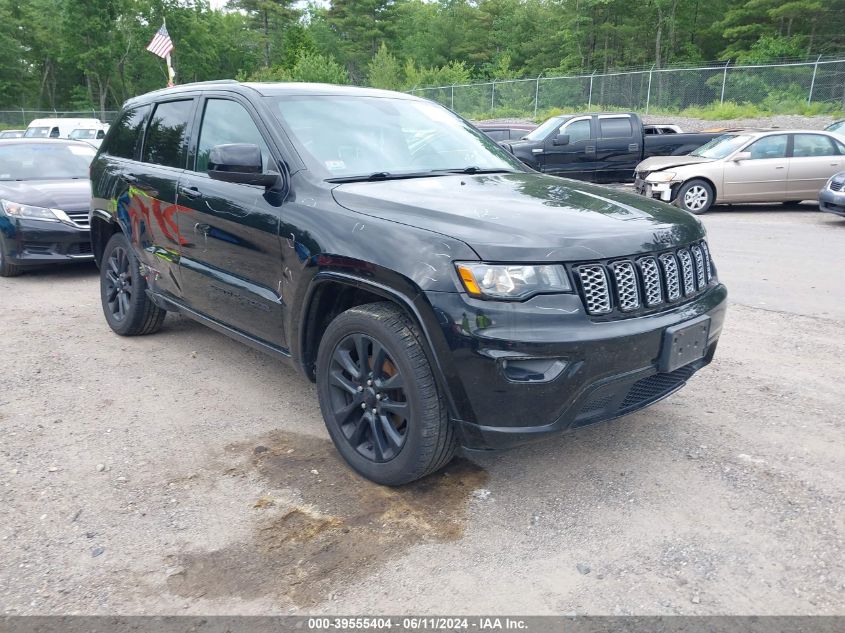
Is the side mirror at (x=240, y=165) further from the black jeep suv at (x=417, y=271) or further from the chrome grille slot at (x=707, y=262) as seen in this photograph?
the chrome grille slot at (x=707, y=262)

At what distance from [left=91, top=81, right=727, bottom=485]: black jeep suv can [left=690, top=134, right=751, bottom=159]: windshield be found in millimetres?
9938

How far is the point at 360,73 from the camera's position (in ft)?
209

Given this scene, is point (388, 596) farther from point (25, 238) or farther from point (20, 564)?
point (25, 238)

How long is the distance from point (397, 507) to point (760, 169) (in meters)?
12.0

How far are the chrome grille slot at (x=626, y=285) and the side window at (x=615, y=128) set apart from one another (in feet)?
44.8

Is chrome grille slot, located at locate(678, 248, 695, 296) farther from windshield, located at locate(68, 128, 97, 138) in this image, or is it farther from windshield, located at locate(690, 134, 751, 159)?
windshield, located at locate(68, 128, 97, 138)

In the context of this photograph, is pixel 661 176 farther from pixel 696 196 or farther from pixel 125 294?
pixel 125 294

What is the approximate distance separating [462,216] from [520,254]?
1.22 feet

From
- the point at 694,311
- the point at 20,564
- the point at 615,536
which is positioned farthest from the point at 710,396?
the point at 20,564


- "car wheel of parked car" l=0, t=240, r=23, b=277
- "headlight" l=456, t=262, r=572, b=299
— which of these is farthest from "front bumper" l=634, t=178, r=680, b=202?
"headlight" l=456, t=262, r=572, b=299

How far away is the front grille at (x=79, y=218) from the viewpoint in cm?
752

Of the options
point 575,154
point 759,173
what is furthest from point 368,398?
point 575,154

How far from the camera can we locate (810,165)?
41.2ft

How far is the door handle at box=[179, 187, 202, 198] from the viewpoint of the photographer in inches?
164
